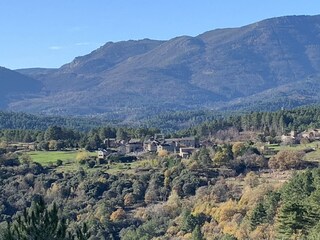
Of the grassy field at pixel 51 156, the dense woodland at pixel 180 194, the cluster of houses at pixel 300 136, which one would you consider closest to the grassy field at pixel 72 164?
the grassy field at pixel 51 156

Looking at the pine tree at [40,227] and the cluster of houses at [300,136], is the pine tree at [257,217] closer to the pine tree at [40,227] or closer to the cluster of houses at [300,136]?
the pine tree at [40,227]

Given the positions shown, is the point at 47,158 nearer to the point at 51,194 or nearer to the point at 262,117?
the point at 51,194

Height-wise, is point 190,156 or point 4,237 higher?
point 4,237

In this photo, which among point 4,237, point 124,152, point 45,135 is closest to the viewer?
point 4,237

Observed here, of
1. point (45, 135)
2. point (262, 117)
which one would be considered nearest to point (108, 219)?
point (45, 135)

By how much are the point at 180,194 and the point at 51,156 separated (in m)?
21.2

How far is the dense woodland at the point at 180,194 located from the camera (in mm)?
36719

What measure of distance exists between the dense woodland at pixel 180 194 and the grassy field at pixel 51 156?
6.04 ft

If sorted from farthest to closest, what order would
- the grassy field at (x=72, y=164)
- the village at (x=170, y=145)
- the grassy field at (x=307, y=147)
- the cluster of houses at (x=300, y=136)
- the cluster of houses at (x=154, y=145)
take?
the cluster of houses at (x=154, y=145), the cluster of houses at (x=300, y=136), the village at (x=170, y=145), the grassy field at (x=72, y=164), the grassy field at (x=307, y=147)

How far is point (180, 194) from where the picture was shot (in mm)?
53344

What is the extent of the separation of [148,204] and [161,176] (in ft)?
17.7

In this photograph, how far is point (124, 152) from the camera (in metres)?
73.4

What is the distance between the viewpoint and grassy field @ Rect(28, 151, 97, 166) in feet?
216

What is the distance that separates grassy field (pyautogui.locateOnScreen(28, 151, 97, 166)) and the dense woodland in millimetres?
Answer: 1842
